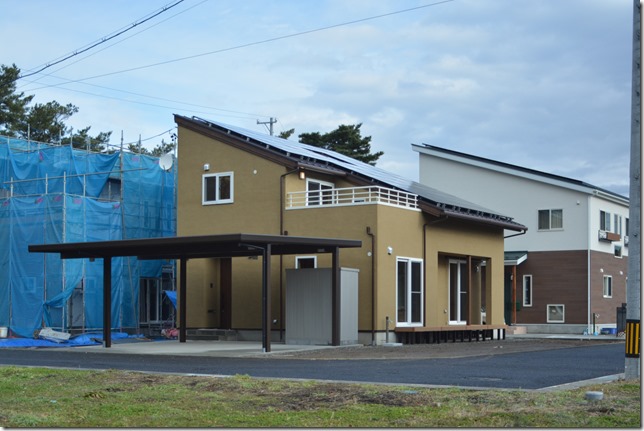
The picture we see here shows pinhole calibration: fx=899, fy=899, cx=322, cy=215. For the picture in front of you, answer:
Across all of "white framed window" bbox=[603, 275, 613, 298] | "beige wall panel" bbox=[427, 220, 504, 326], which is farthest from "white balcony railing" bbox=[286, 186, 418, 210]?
"white framed window" bbox=[603, 275, 613, 298]

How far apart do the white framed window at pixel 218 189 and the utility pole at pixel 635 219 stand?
58.1ft

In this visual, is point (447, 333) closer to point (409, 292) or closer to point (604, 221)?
point (409, 292)

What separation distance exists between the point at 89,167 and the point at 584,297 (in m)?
22.4

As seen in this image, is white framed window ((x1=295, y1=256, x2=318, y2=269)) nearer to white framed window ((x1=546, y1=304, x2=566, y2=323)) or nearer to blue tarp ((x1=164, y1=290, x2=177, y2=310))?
blue tarp ((x1=164, y1=290, x2=177, y2=310))

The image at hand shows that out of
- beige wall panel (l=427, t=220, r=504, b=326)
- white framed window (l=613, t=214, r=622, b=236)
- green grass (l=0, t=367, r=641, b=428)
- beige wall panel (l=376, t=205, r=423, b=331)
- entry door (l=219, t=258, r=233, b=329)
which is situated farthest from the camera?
white framed window (l=613, t=214, r=622, b=236)

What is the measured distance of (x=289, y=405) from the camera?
451 inches

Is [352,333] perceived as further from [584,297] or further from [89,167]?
[584,297]

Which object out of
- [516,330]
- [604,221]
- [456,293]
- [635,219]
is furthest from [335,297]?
[604,221]

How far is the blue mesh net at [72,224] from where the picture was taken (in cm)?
3114

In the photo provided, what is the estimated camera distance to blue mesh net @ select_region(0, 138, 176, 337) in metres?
31.1

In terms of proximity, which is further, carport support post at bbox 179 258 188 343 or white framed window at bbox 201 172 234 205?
white framed window at bbox 201 172 234 205

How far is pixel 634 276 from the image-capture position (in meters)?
14.3

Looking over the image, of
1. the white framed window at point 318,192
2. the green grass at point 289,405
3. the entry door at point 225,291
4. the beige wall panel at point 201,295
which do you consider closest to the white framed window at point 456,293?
the white framed window at point 318,192

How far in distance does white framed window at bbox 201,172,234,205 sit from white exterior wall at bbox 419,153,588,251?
17307mm
